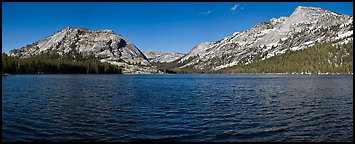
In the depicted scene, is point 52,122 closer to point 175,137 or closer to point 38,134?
point 38,134

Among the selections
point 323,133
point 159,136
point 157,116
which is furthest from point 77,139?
point 323,133

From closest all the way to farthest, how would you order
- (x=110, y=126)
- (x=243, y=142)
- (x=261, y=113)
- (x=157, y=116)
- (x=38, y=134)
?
1. (x=243, y=142)
2. (x=38, y=134)
3. (x=110, y=126)
4. (x=157, y=116)
5. (x=261, y=113)

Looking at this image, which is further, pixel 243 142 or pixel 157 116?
pixel 157 116

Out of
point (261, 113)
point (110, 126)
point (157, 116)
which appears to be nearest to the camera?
point (110, 126)

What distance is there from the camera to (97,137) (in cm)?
3045

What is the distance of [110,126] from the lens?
35875 millimetres

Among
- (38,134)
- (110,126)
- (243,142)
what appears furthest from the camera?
(110,126)

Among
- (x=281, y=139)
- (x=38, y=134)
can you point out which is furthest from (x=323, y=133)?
(x=38, y=134)

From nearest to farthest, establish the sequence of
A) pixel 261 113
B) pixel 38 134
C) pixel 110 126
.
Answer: pixel 38 134 < pixel 110 126 < pixel 261 113

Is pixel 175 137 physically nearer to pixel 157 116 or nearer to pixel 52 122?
pixel 157 116

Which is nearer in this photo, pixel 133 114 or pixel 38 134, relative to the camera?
pixel 38 134

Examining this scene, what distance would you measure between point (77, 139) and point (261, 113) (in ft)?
93.6

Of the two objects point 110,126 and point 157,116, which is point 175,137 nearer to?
point 110,126

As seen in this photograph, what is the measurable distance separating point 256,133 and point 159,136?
34.8 ft
